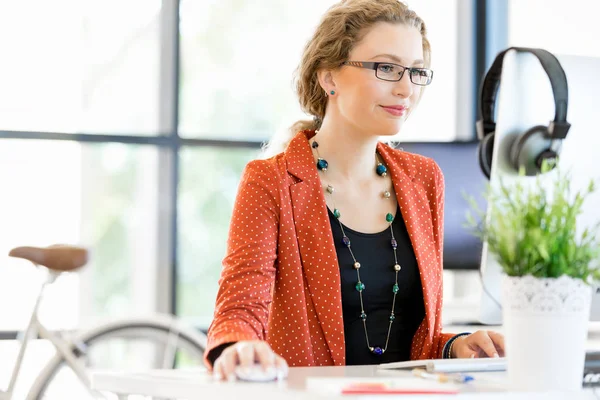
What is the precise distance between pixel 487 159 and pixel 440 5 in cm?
295

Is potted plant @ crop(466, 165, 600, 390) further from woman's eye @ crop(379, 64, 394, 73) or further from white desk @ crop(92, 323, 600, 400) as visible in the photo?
woman's eye @ crop(379, 64, 394, 73)

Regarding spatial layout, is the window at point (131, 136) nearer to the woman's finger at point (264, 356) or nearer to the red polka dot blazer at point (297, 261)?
the red polka dot blazer at point (297, 261)

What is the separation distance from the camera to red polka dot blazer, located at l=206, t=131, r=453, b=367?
1.56 metres

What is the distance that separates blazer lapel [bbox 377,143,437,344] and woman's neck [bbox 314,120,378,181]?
53 mm

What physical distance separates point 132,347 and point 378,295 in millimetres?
1750

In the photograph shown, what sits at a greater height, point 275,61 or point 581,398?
point 275,61

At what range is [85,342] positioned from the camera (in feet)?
10.1

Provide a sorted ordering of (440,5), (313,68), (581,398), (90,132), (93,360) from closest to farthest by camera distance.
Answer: (581,398), (313,68), (93,360), (90,132), (440,5)

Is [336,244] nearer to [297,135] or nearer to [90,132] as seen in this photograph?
[297,135]

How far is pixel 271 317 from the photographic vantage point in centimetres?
166

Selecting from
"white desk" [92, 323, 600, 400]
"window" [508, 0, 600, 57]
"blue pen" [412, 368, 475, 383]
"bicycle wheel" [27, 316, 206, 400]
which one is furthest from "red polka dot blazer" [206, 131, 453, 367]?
"window" [508, 0, 600, 57]

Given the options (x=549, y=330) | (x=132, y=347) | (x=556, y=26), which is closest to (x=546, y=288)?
(x=549, y=330)

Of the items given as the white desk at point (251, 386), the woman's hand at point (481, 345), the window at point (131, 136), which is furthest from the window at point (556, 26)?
the white desk at point (251, 386)

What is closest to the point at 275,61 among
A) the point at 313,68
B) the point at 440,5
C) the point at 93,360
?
the point at 440,5
